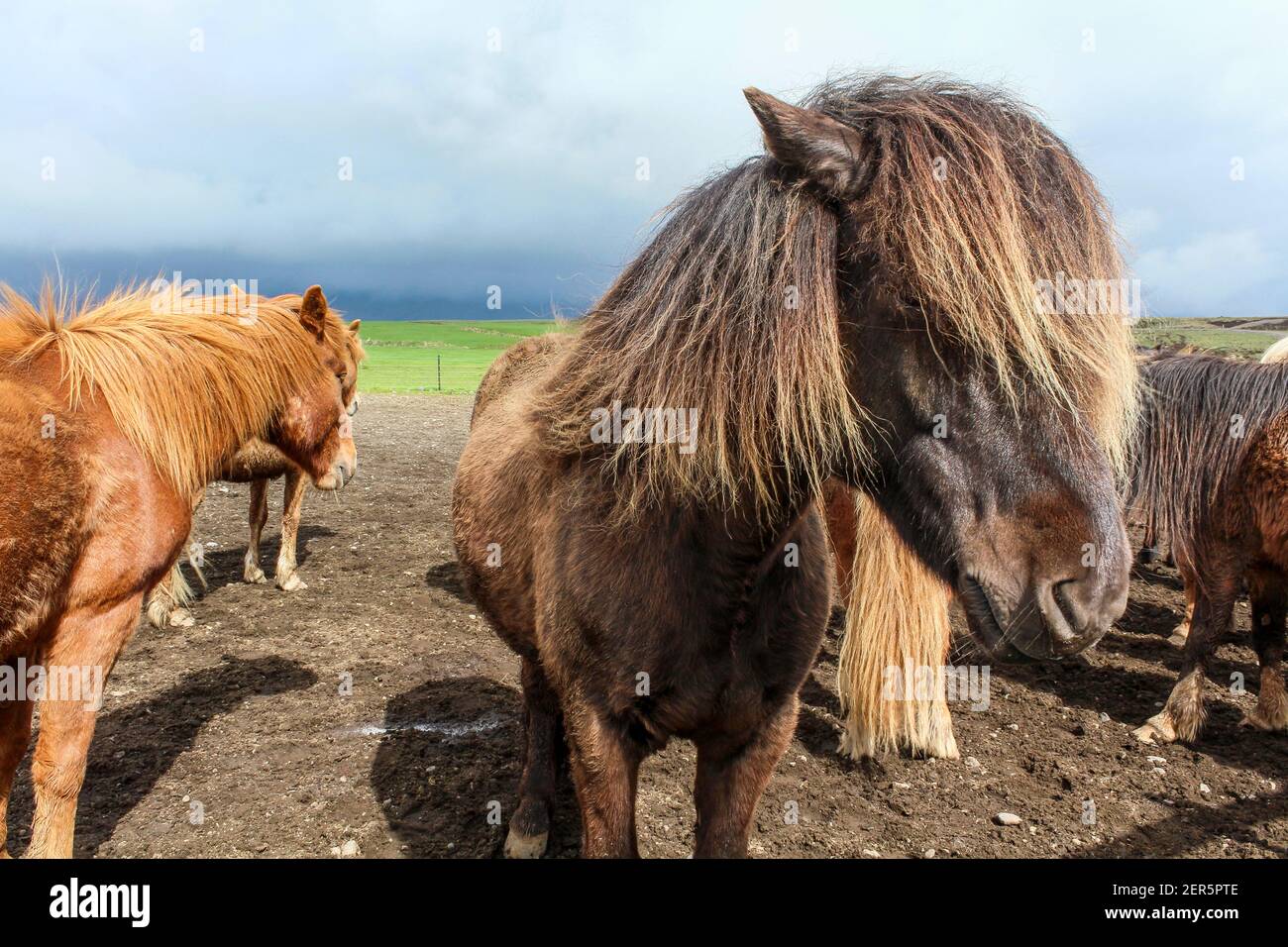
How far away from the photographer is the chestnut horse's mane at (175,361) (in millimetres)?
3297

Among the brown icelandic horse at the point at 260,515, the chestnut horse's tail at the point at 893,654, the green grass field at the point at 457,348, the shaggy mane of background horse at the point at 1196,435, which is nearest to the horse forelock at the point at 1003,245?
the green grass field at the point at 457,348

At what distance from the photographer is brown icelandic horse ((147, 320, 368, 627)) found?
20.4 feet

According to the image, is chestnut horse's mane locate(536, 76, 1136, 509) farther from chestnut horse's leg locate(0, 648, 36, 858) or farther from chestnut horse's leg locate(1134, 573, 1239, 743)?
chestnut horse's leg locate(1134, 573, 1239, 743)

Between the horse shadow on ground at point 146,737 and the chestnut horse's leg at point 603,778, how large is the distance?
2883mm

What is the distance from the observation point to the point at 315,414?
15.6ft

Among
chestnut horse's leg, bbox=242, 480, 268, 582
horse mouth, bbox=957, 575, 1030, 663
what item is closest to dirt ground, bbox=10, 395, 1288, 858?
chestnut horse's leg, bbox=242, 480, 268, 582

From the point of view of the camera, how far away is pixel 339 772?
4.19 m

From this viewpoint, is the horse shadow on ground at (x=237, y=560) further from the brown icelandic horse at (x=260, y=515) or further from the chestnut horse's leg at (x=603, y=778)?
the chestnut horse's leg at (x=603, y=778)

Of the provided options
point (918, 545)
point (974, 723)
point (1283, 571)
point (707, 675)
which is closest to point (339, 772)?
point (707, 675)

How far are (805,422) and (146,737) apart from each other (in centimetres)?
494

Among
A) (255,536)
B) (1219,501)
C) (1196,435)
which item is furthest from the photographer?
(255,536)

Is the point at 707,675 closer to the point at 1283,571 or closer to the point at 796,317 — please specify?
the point at 796,317

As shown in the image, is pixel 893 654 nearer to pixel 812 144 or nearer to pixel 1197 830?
pixel 1197 830

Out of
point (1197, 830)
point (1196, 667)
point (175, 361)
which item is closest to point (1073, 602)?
point (1197, 830)
